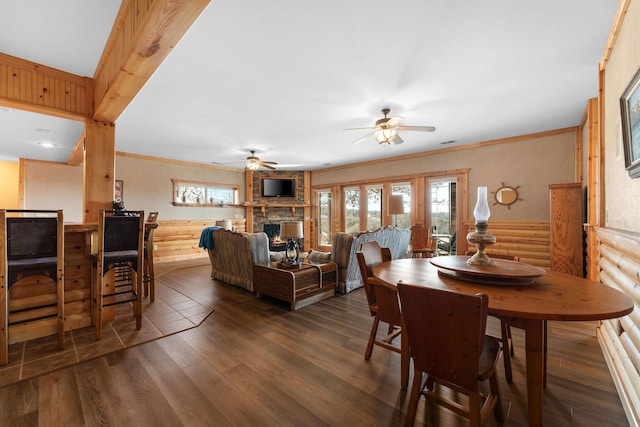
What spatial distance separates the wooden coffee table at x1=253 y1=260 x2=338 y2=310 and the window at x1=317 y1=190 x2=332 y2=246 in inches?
→ 177

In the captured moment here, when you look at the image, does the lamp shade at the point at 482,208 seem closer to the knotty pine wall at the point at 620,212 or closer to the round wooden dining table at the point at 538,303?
the round wooden dining table at the point at 538,303

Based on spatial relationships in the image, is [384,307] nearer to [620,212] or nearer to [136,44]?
[620,212]

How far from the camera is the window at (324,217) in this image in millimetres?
8422

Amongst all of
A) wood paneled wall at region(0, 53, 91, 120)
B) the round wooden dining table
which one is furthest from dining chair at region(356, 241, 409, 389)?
wood paneled wall at region(0, 53, 91, 120)

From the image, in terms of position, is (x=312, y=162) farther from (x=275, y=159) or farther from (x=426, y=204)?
(x=426, y=204)

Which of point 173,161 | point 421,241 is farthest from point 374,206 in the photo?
point 173,161

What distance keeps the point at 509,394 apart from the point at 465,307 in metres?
1.21

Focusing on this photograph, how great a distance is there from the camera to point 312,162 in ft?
24.3

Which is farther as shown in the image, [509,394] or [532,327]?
[509,394]

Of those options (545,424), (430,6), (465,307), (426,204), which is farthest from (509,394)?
(426,204)

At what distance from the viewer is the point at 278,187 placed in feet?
27.5

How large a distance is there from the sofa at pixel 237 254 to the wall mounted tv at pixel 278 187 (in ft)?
12.7

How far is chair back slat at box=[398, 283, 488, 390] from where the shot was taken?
1134 millimetres

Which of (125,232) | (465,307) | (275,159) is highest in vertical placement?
(275,159)
